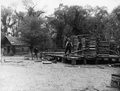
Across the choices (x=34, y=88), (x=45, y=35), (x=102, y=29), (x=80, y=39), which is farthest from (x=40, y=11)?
(x=34, y=88)

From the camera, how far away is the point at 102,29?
120 ft

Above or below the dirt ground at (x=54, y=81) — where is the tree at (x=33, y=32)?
above

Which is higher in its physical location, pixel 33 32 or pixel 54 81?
pixel 33 32

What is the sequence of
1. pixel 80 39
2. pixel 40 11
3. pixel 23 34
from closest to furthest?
pixel 80 39
pixel 23 34
pixel 40 11

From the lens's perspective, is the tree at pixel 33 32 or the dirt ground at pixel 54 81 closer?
the dirt ground at pixel 54 81

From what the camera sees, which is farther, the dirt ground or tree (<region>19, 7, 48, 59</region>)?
tree (<region>19, 7, 48, 59</region>)

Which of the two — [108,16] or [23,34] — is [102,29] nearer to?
[108,16]

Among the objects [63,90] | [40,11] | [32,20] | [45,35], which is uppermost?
[40,11]

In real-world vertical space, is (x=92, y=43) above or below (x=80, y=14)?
below

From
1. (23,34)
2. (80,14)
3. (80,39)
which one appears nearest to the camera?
(80,39)

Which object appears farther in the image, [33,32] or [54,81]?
[33,32]

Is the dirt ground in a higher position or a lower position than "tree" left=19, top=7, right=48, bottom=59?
lower

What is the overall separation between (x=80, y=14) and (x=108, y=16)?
675cm

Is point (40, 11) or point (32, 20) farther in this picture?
point (40, 11)
